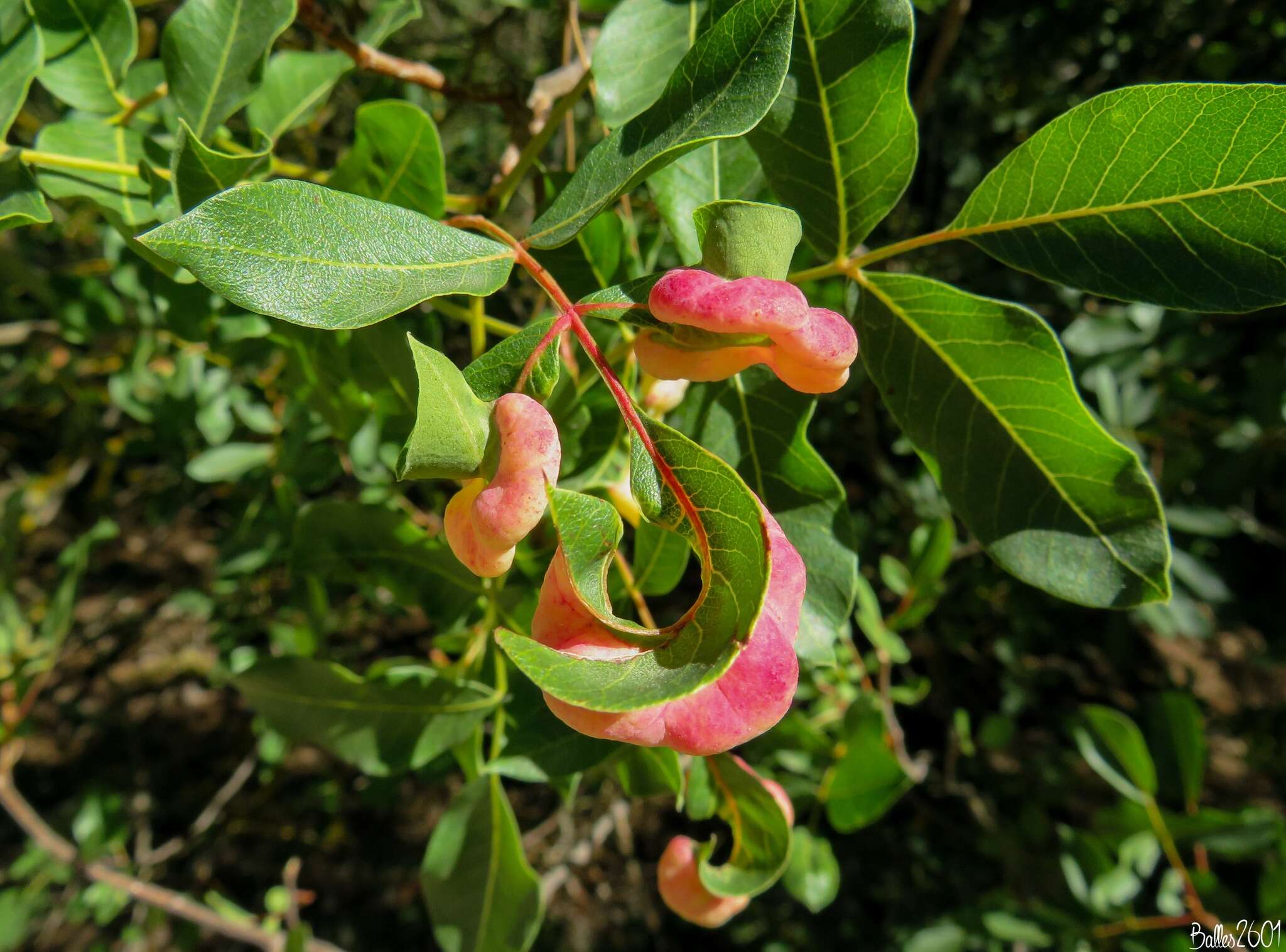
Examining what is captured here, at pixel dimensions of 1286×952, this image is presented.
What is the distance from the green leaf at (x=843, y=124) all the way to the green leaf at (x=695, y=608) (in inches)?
11.0

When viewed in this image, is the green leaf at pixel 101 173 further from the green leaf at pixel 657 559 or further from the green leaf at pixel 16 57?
the green leaf at pixel 657 559

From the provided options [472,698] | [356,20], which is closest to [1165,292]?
[472,698]

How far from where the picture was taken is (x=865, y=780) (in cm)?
118

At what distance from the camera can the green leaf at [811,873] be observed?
1.20m

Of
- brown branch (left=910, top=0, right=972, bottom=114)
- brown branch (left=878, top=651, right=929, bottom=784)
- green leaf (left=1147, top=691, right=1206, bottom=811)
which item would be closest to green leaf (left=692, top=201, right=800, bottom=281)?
brown branch (left=878, top=651, right=929, bottom=784)

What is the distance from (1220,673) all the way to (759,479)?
9.74 ft

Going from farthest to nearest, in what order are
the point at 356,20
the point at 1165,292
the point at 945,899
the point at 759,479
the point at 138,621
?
the point at 138,621 < the point at 945,899 < the point at 356,20 < the point at 759,479 < the point at 1165,292

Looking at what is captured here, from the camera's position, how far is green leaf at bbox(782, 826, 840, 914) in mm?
1200

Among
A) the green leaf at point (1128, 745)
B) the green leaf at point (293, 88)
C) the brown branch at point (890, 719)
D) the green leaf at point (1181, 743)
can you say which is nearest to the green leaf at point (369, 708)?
the green leaf at point (293, 88)

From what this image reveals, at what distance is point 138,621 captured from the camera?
2508 mm

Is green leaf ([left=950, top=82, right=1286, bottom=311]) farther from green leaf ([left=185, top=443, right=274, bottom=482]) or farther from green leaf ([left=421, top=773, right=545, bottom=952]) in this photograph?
green leaf ([left=185, top=443, right=274, bottom=482])

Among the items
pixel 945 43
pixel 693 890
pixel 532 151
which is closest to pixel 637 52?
pixel 532 151

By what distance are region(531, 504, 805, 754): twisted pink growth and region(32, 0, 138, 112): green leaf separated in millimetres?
666

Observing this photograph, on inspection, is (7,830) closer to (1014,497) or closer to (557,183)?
(557,183)
